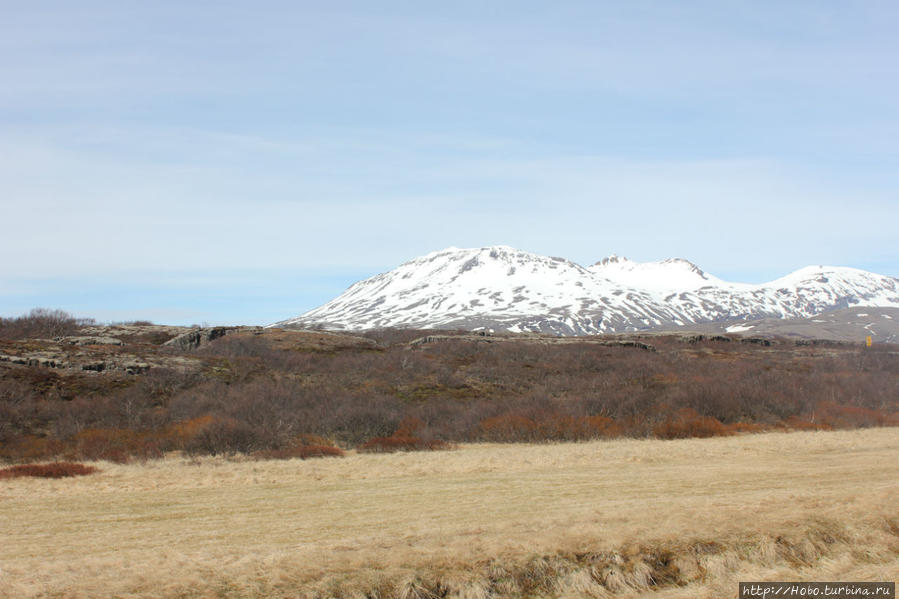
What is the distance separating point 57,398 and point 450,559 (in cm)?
3612

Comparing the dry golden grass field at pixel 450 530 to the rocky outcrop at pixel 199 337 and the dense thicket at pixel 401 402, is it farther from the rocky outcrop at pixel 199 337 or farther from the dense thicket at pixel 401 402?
the rocky outcrop at pixel 199 337

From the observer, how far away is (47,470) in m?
Result: 25.3

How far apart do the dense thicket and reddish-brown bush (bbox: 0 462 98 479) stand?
334cm

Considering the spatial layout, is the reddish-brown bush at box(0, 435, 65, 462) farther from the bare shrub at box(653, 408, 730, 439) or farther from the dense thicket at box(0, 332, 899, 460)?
the bare shrub at box(653, 408, 730, 439)

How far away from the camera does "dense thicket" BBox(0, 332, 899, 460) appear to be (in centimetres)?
3409

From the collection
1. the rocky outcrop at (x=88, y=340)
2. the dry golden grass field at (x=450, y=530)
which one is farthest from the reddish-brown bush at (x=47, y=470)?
the rocky outcrop at (x=88, y=340)

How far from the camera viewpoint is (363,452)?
3266 cm

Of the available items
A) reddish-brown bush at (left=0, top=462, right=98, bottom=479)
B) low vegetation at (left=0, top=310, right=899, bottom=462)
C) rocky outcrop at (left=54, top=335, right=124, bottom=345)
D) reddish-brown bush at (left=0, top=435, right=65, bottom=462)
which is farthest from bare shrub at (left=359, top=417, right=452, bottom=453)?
rocky outcrop at (left=54, top=335, right=124, bottom=345)

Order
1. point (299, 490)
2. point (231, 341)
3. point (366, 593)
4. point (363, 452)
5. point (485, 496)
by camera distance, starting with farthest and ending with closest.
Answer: point (231, 341)
point (363, 452)
point (299, 490)
point (485, 496)
point (366, 593)

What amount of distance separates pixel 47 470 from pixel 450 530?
17289mm

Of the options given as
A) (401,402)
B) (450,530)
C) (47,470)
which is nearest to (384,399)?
(401,402)

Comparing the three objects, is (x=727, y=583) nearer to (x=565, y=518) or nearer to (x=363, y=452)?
(x=565, y=518)

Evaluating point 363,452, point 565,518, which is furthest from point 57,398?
point 565,518

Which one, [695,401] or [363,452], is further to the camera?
[695,401]
